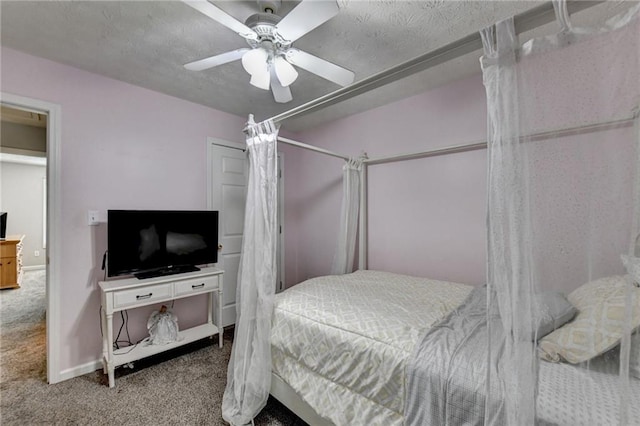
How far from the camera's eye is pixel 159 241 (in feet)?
8.26

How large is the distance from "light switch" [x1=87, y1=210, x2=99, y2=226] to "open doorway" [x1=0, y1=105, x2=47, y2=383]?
2.73 ft

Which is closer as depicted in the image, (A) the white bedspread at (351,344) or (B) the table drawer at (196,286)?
(A) the white bedspread at (351,344)

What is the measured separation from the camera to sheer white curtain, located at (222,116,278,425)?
1677 mm

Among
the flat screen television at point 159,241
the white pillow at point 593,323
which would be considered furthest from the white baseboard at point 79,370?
the white pillow at point 593,323

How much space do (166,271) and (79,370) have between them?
3.24 ft

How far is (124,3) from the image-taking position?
5.03 ft

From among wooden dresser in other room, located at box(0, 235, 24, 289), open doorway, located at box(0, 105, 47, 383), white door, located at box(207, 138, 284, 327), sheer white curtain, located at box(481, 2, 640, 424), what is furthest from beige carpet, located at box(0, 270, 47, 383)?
sheer white curtain, located at box(481, 2, 640, 424)

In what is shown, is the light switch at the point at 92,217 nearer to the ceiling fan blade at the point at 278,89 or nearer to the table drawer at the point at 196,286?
the table drawer at the point at 196,286

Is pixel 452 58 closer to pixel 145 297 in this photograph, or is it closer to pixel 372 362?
pixel 372 362

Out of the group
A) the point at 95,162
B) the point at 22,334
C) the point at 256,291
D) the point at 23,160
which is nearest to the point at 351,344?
the point at 256,291

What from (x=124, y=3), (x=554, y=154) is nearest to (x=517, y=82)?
(x=554, y=154)

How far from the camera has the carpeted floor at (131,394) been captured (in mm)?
1765

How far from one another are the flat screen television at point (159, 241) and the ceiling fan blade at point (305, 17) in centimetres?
192

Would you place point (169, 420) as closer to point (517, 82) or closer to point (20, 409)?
point (20, 409)
